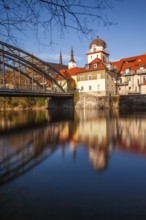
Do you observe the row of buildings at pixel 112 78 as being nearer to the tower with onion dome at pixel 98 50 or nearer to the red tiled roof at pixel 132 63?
the red tiled roof at pixel 132 63

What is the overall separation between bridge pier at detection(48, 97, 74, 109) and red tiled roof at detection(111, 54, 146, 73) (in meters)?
14.9

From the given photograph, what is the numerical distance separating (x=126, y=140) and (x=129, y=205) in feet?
24.8

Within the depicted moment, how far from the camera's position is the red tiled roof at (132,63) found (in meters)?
49.1

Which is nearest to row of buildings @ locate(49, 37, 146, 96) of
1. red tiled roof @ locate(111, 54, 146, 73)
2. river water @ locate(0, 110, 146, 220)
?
red tiled roof @ locate(111, 54, 146, 73)

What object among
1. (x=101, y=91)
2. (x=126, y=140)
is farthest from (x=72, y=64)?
(x=126, y=140)

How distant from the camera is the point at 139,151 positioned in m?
9.32

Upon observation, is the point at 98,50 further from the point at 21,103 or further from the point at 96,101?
the point at 21,103

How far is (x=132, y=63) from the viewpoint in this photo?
51500 millimetres

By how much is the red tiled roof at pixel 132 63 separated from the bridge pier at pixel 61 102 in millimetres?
14909

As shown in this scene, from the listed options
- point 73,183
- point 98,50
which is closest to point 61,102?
point 98,50

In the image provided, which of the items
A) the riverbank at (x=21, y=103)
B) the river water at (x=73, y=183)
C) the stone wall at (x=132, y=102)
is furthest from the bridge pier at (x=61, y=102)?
the river water at (x=73, y=183)

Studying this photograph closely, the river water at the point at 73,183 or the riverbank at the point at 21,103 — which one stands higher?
the riverbank at the point at 21,103

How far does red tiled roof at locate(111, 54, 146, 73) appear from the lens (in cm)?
4912

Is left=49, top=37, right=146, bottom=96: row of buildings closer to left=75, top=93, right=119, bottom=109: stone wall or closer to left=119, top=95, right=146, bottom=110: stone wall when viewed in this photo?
left=75, top=93, right=119, bottom=109: stone wall
